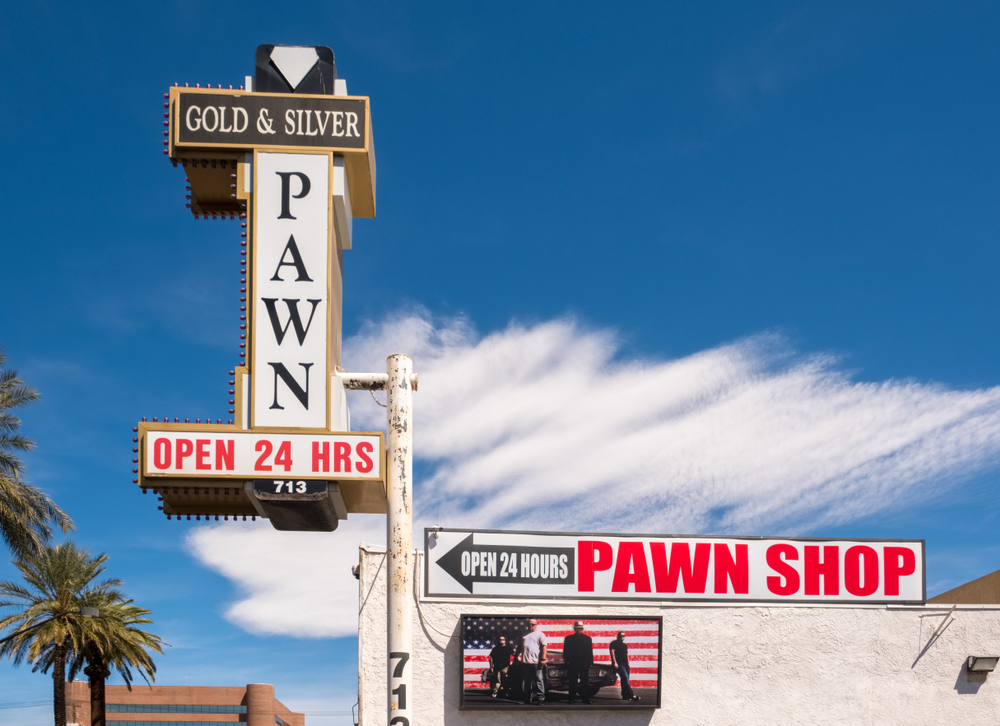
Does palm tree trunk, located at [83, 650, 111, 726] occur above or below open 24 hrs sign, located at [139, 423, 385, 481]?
below

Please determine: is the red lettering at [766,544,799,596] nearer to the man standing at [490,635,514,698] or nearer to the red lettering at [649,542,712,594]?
the red lettering at [649,542,712,594]

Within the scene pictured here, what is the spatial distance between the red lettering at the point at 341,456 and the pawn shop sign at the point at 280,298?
1.1 inches

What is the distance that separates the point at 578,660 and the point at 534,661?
808 mm

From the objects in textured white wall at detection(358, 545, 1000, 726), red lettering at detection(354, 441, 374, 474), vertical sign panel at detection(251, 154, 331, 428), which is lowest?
textured white wall at detection(358, 545, 1000, 726)

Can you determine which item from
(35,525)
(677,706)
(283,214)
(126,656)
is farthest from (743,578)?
(126,656)

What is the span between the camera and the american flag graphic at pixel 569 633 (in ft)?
62.7

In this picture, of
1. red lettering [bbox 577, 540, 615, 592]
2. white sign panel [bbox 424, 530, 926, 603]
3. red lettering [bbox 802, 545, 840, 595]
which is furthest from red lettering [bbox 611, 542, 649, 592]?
red lettering [bbox 802, 545, 840, 595]

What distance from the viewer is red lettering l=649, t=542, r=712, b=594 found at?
66.6 feet

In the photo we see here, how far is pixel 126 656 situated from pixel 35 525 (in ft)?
42.0

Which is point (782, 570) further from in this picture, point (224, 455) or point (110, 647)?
point (110, 647)

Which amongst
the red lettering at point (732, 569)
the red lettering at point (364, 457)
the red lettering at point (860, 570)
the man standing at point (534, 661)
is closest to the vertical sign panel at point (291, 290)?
the red lettering at point (364, 457)

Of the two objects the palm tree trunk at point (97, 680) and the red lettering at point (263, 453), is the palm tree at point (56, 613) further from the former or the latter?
the red lettering at point (263, 453)

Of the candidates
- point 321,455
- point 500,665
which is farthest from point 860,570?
point 321,455

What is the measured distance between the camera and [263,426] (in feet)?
69.1
